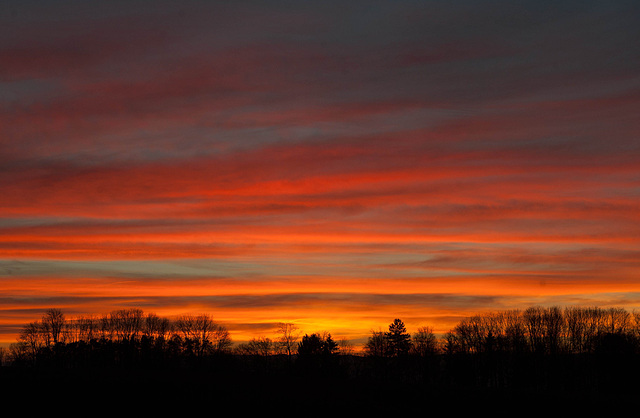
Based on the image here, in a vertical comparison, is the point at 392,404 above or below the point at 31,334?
below

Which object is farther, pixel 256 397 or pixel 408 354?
pixel 408 354

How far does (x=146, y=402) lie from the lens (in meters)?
47.9

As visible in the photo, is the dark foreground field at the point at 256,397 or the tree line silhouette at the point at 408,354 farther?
the tree line silhouette at the point at 408,354

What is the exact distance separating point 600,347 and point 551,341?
710 inches

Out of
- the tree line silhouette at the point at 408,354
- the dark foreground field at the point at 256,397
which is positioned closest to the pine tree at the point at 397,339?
the tree line silhouette at the point at 408,354

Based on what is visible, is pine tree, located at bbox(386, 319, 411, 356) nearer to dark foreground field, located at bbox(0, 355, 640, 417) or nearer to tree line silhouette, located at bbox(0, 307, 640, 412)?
tree line silhouette, located at bbox(0, 307, 640, 412)

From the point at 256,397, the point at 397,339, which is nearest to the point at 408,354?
the point at 397,339

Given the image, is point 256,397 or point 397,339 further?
point 397,339

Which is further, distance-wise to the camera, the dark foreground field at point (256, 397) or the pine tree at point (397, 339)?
the pine tree at point (397, 339)

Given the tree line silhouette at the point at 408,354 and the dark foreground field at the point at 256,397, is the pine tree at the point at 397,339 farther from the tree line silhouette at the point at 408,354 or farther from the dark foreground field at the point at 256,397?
the dark foreground field at the point at 256,397

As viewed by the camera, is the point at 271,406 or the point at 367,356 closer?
the point at 271,406

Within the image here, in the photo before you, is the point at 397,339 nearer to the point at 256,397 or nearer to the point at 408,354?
the point at 408,354

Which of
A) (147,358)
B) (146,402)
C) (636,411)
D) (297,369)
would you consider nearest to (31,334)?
(147,358)

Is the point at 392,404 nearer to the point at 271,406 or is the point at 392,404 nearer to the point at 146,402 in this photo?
the point at 271,406
